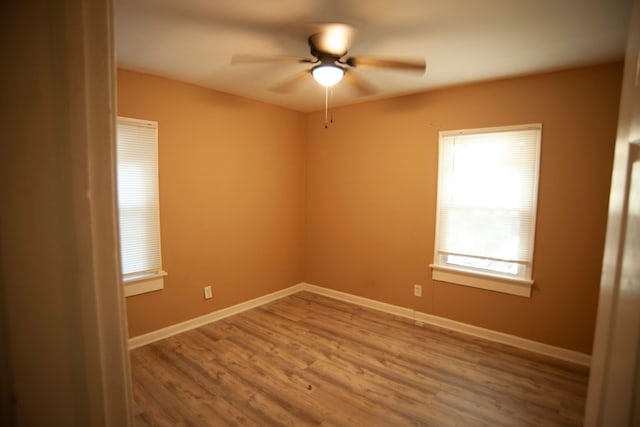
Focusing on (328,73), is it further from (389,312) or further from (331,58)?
(389,312)

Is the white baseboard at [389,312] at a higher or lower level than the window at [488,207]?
lower

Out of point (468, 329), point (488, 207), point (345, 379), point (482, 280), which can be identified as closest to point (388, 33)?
point (488, 207)

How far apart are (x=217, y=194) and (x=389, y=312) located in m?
2.49

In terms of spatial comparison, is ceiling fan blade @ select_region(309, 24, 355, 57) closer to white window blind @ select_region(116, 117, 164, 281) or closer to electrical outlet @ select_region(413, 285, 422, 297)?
white window blind @ select_region(116, 117, 164, 281)

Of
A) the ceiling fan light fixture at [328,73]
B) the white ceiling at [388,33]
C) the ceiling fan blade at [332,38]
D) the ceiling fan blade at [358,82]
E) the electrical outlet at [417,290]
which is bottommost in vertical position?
the electrical outlet at [417,290]

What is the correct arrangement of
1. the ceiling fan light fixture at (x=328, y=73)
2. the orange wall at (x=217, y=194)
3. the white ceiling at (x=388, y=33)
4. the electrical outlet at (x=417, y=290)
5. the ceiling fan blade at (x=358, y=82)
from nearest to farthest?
the white ceiling at (x=388, y=33), the ceiling fan light fixture at (x=328, y=73), the ceiling fan blade at (x=358, y=82), the orange wall at (x=217, y=194), the electrical outlet at (x=417, y=290)

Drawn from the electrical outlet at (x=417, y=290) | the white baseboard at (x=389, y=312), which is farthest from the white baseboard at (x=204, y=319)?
the electrical outlet at (x=417, y=290)

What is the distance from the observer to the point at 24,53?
32cm

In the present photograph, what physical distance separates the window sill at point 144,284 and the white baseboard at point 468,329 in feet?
7.18

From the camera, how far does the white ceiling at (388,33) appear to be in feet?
5.67

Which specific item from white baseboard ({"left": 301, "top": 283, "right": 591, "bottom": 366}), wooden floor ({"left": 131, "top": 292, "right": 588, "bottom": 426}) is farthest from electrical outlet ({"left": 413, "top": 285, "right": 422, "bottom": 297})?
wooden floor ({"left": 131, "top": 292, "right": 588, "bottom": 426})

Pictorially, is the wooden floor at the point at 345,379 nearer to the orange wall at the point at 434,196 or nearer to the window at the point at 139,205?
the orange wall at the point at 434,196

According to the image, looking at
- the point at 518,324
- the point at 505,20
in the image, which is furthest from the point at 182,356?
the point at 505,20

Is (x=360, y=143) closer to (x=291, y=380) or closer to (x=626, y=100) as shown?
(x=291, y=380)
